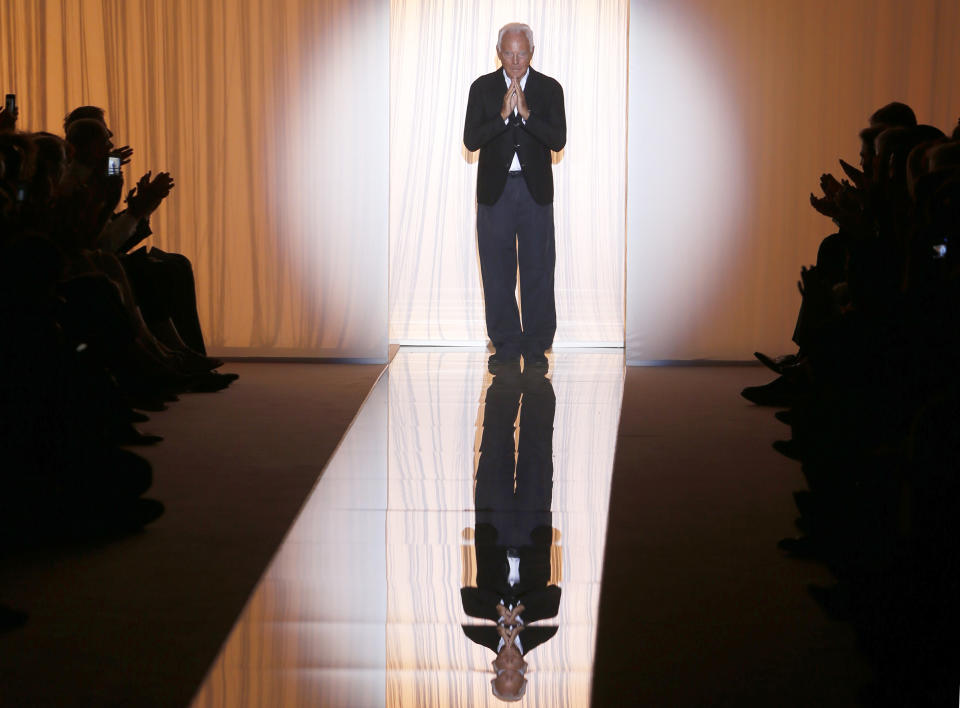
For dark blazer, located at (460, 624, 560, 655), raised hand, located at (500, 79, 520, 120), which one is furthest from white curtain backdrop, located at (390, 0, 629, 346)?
dark blazer, located at (460, 624, 560, 655)

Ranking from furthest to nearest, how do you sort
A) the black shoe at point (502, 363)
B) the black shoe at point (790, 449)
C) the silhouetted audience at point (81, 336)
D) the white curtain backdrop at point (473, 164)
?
1. the white curtain backdrop at point (473, 164)
2. the black shoe at point (502, 363)
3. the black shoe at point (790, 449)
4. the silhouetted audience at point (81, 336)

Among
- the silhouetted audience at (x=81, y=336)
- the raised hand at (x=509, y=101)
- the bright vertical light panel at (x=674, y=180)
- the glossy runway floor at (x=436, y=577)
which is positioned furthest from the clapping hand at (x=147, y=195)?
the bright vertical light panel at (x=674, y=180)

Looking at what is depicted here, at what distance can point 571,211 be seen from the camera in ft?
22.8

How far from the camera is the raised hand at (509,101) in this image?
19.6 ft

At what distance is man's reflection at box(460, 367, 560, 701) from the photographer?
2.05 meters

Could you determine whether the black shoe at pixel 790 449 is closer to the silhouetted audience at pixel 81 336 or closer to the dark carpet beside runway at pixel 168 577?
the dark carpet beside runway at pixel 168 577

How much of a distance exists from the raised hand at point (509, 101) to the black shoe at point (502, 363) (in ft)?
4.02

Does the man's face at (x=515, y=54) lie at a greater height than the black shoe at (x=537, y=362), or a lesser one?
Result: greater

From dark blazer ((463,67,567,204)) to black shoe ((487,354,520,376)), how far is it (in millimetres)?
809

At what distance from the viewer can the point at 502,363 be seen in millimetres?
6031

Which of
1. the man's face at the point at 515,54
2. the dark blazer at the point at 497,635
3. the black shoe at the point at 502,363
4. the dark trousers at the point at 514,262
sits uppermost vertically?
the man's face at the point at 515,54

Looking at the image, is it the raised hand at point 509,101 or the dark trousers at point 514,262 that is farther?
the dark trousers at point 514,262

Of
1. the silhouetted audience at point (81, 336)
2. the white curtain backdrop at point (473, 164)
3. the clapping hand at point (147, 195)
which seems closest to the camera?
the silhouetted audience at point (81, 336)

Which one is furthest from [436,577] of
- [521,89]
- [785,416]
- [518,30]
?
[518,30]
